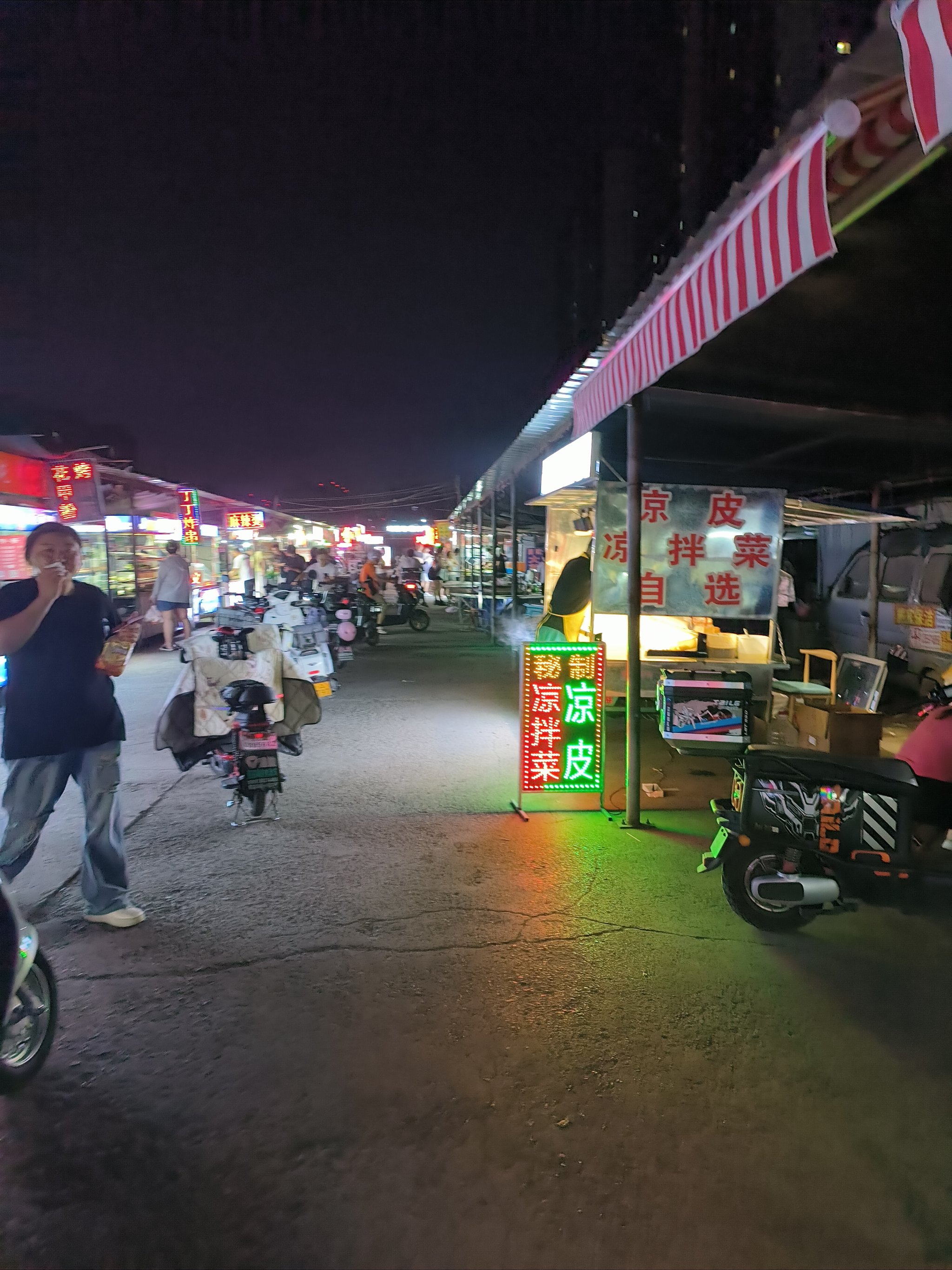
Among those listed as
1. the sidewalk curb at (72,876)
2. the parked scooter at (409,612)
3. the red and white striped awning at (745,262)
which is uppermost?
the red and white striped awning at (745,262)

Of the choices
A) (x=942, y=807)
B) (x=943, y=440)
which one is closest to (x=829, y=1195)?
(x=942, y=807)

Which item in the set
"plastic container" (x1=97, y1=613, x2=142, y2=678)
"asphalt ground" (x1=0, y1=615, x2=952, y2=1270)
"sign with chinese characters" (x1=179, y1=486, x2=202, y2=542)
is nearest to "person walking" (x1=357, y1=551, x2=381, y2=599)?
"sign with chinese characters" (x1=179, y1=486, x2=202, y2=542)

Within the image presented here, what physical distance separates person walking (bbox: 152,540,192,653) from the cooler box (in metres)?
11.3

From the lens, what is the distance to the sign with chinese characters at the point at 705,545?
762 cm

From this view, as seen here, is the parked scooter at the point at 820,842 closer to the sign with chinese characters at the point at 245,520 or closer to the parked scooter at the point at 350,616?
the parked scooter at the point at 350,616

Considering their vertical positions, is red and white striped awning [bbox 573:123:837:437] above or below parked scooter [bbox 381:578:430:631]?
above

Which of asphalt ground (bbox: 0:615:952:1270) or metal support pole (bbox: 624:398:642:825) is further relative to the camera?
metal support pole (bbox: 624:398:642:825)

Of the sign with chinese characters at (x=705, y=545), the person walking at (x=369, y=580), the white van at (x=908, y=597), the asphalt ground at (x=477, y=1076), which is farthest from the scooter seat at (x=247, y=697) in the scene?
the person walking at (x=369, y=580)

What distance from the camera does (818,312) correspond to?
402 cm

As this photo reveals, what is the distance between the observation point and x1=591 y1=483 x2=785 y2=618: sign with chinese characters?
7.62 m

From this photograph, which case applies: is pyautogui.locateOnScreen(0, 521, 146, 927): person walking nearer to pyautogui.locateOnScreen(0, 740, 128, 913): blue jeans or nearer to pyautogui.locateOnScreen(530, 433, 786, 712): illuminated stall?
pyautogui.locateOnScreen(0, 740, 128, 913): blue jeans

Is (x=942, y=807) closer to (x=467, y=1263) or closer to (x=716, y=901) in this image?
(x=716, y=901)

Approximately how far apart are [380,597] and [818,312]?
48.2ft

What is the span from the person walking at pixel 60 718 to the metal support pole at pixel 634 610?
11.5 ft
